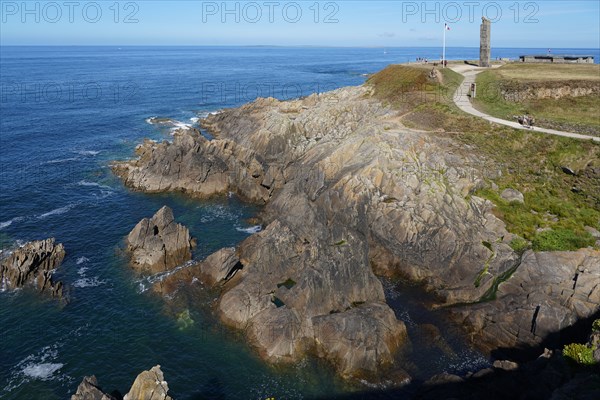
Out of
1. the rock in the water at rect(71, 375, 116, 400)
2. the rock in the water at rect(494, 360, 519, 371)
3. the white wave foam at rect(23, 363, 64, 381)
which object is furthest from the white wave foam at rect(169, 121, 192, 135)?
the rock in the water at rect(494, 360, 519, 371)

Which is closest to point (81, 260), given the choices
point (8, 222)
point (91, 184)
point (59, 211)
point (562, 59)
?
point (59, 211)

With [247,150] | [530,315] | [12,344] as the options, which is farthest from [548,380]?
[247,150]

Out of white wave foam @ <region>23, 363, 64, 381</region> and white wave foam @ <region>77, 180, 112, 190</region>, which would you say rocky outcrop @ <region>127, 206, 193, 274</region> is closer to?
white wave foam @ <region>23, 363, 64, 381</region>

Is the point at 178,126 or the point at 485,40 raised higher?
the point at 485,40

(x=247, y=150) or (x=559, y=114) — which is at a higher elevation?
(x=559, y=114)

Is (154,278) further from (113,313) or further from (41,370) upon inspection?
(41,370)

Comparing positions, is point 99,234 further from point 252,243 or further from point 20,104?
point 20,104

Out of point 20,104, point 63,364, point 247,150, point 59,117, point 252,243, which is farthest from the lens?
point 20,104

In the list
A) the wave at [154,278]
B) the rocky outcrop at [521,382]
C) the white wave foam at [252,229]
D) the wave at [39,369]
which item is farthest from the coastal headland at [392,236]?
the wave at [39,369]
